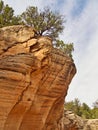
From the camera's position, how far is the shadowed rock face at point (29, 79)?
58.4 ft

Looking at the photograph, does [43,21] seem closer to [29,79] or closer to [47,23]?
[47,23]

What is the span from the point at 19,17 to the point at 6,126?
2007 centimetres

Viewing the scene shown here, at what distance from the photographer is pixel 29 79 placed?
62.0ft

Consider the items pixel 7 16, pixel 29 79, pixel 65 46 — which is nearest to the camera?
pixel 29 79

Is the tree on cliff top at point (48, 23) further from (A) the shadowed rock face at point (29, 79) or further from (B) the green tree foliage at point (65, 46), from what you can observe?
(A) the shadowed rock face at point (29, 79)

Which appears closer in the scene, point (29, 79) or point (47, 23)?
point (29, 79)

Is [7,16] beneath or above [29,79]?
above

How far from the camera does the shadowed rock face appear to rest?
17812 mm

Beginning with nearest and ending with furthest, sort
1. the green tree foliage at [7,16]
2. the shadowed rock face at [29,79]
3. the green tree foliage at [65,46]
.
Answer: the shadowed rock face at [29,79] < the green tree foliage at [7,16] < the green tree foliage at [65,46]

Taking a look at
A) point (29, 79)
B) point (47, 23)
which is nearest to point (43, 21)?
point (47, 23)

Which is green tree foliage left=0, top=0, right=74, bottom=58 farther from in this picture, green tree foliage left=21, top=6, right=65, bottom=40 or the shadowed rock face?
the shadowed rock face

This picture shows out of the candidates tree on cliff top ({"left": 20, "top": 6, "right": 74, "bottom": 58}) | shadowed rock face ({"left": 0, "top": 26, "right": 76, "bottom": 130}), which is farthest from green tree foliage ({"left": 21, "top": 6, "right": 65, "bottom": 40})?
shadowed rock face ({"left": 0, "top": 26, "right": 76, "bottom": 130})

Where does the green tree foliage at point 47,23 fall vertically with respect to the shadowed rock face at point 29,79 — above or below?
above

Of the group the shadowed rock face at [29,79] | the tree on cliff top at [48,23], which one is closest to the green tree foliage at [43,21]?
the tree on cliff top at [48,23]
